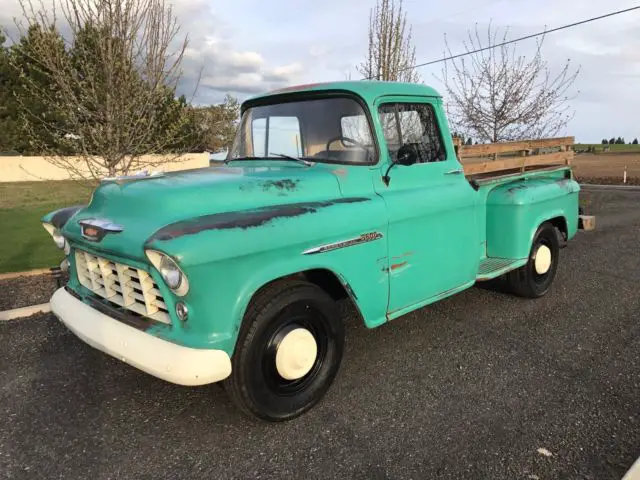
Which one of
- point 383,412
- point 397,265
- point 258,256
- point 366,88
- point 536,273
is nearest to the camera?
point 258,256

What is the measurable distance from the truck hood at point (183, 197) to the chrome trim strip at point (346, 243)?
1.03 ft

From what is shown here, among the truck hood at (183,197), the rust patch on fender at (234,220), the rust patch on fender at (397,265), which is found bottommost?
the rust patch on fender at (397,265)

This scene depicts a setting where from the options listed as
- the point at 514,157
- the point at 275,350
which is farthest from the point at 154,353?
the point at 514,157

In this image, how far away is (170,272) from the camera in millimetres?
2316

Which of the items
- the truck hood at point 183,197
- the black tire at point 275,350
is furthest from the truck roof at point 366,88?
the black tire at point 275,350

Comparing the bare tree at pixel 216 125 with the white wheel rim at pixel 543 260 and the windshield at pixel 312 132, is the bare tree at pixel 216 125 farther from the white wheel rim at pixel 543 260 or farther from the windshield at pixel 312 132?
the white wheel rim at pixel 543 260

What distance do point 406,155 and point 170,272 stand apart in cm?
178

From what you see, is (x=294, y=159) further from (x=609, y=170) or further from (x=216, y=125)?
(x=609, y=170)

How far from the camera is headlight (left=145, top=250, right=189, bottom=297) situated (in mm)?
2305

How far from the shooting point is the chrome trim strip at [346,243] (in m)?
2.72

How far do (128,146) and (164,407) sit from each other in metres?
4.55

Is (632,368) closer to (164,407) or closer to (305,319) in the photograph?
(305,319)

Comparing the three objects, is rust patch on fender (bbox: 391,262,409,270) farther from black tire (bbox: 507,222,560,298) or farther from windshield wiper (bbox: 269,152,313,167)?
black tire (bbox: 507,222,560,298)

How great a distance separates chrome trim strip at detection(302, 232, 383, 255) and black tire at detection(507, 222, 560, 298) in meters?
2.20
